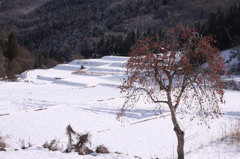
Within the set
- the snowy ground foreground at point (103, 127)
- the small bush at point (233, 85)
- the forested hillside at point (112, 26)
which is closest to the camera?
the snowy ground foreground at point (103, 127)

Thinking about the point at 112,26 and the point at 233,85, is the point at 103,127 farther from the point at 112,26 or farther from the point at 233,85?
the point at 112,26

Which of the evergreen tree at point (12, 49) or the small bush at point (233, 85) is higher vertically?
the evergreen tree at point (12, 49)

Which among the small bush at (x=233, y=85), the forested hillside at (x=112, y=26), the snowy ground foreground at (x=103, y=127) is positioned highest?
the forested hillside at (x=112, y=26)

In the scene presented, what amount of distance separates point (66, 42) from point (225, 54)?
62428mm

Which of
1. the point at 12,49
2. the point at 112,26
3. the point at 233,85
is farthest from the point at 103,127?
the point at 112,26

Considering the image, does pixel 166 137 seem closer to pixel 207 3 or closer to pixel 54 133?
pixel 54 133

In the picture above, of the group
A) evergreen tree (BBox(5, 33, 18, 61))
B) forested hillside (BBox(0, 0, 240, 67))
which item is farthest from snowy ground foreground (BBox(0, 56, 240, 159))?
forested hillside (BBox(0, 0, 240, 67))

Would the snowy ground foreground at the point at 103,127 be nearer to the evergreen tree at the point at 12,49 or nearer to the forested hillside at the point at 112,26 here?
the evergreen tree at the point at 12,49

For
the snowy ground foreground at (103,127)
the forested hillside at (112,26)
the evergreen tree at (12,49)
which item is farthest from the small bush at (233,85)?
the forested hillside at (112,26)

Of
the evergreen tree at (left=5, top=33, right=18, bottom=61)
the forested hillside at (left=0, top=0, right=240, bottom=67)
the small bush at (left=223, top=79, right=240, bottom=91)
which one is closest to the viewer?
the small bush at (left=223, top=79, right=240, bottom=91)

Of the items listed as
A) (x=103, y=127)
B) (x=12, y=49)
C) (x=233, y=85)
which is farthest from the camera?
(x=12, y=49)

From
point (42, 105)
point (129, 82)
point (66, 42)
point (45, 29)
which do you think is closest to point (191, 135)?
point (129, 82)

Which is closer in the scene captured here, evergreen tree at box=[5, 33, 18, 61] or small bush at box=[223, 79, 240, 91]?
small bush at box=[223, 79, 240, 91]

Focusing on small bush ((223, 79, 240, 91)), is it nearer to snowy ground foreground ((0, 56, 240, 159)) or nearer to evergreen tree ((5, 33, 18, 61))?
snowy ground foreground ((0, 56, 240, 159))
